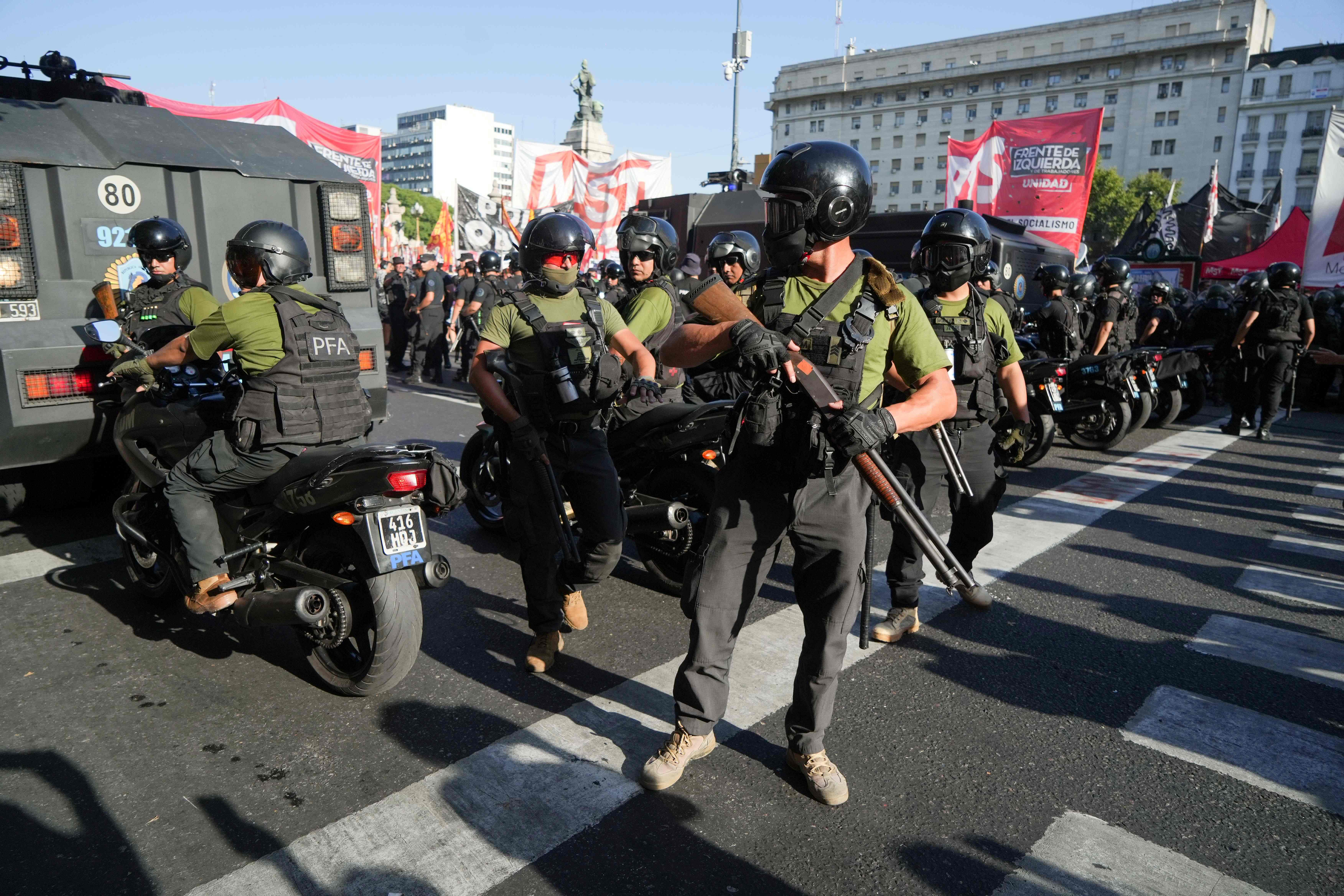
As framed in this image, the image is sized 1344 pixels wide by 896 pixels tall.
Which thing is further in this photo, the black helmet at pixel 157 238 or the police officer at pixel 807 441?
the black helmet at pixel 157 238

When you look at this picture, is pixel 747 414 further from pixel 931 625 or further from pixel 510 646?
pixel 931 625

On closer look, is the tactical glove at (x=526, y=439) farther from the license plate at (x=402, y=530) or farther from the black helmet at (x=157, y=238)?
the black helmet at (x=157, y=238)

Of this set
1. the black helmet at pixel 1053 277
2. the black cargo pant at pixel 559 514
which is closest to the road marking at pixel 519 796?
the black cargo pant at pixel 559 514

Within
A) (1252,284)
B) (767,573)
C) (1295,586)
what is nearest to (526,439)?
(767,573)

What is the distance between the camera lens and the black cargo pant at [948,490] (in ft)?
13.6

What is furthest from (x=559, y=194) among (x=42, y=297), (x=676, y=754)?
(x=676, y=754)

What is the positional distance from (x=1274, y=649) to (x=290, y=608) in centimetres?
451

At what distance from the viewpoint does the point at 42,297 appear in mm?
4812

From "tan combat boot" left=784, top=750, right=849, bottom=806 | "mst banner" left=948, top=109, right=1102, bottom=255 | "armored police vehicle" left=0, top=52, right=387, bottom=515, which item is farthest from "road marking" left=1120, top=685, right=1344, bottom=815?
"mst banner" left=948, top=109, right=1102, bottom=255

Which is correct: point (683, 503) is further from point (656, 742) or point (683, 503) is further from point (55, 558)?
point (55, 558)

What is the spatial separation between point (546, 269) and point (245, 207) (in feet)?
9.65

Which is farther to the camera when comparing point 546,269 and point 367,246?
point 367,246

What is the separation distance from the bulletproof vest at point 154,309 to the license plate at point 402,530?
2.40m

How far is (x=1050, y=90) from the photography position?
81.4 m
